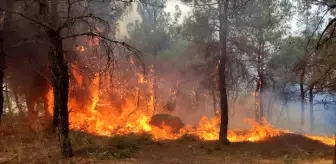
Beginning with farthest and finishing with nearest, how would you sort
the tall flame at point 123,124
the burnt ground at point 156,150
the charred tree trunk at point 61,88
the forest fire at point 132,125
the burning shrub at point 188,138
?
the forest fire at point 132,125 → the tall flame at point 123,124 → the burning shrub at point 188,138 → the burnt ground at point 156,150 → the charred tree trunk at point 61,88

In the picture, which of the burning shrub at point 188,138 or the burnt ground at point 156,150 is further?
the burning shrub at point 188,138

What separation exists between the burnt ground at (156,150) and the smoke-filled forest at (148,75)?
53 millimetres

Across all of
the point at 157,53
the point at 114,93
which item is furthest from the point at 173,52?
the point at 114,93

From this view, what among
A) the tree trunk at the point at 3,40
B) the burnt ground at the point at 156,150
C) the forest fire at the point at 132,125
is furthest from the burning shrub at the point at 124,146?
the tree trunk at the point at 3,40

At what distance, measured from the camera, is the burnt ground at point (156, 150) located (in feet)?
33.7

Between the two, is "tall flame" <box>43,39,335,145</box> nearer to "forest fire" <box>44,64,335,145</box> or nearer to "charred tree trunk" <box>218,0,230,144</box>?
"forest fire" <box>44,64,335,145</box>

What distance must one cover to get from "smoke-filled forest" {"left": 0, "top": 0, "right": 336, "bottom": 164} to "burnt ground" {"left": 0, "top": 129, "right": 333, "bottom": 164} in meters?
0.05

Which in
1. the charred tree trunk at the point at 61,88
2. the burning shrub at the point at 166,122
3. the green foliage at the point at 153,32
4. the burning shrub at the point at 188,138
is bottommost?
the burning shrub at the point at 188,138

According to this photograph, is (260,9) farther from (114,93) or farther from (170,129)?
(114,93)

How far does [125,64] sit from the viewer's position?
30.5 metres

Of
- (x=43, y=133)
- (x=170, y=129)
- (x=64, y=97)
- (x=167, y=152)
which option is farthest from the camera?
(x=170, y=129)

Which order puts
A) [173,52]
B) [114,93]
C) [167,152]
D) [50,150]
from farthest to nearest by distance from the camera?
[173,52], [114,93], [167,152], [50,150]

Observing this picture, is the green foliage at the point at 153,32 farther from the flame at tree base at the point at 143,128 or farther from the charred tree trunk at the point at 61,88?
the charred tree trunk at the point at 61,88

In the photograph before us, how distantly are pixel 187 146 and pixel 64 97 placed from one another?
7.09m
